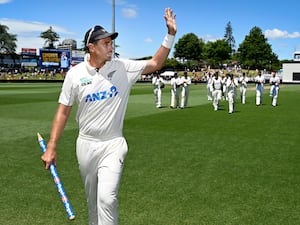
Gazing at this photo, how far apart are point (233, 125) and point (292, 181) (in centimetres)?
796

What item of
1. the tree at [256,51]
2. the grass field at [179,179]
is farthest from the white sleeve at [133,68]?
the tree at [256,51]

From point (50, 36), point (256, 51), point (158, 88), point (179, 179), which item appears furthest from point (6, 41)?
point (179, 179)

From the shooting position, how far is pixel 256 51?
114188 millimetres

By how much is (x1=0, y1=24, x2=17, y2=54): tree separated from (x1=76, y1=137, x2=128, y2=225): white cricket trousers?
12512cm

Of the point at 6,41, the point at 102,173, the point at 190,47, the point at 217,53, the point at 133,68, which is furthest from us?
the point at 190,47

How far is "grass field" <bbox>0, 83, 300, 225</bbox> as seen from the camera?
5500 mm

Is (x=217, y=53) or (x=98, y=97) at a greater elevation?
(x=217, y=53)

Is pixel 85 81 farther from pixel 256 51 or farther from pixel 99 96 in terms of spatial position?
pixel 256 51

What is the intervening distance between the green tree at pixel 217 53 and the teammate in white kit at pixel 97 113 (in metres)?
123

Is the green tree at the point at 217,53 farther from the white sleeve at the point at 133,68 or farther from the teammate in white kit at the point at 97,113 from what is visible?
the teammate in white kit at the point at 97,113

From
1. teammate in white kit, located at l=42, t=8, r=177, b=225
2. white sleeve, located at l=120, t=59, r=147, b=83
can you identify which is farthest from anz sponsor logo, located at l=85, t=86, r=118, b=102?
white sleeve, located at l=120, t=59, r=147, b=83

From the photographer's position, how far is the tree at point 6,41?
120m

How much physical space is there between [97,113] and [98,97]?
0.16 m

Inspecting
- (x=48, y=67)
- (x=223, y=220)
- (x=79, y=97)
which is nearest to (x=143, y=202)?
(x=223, y=220)
